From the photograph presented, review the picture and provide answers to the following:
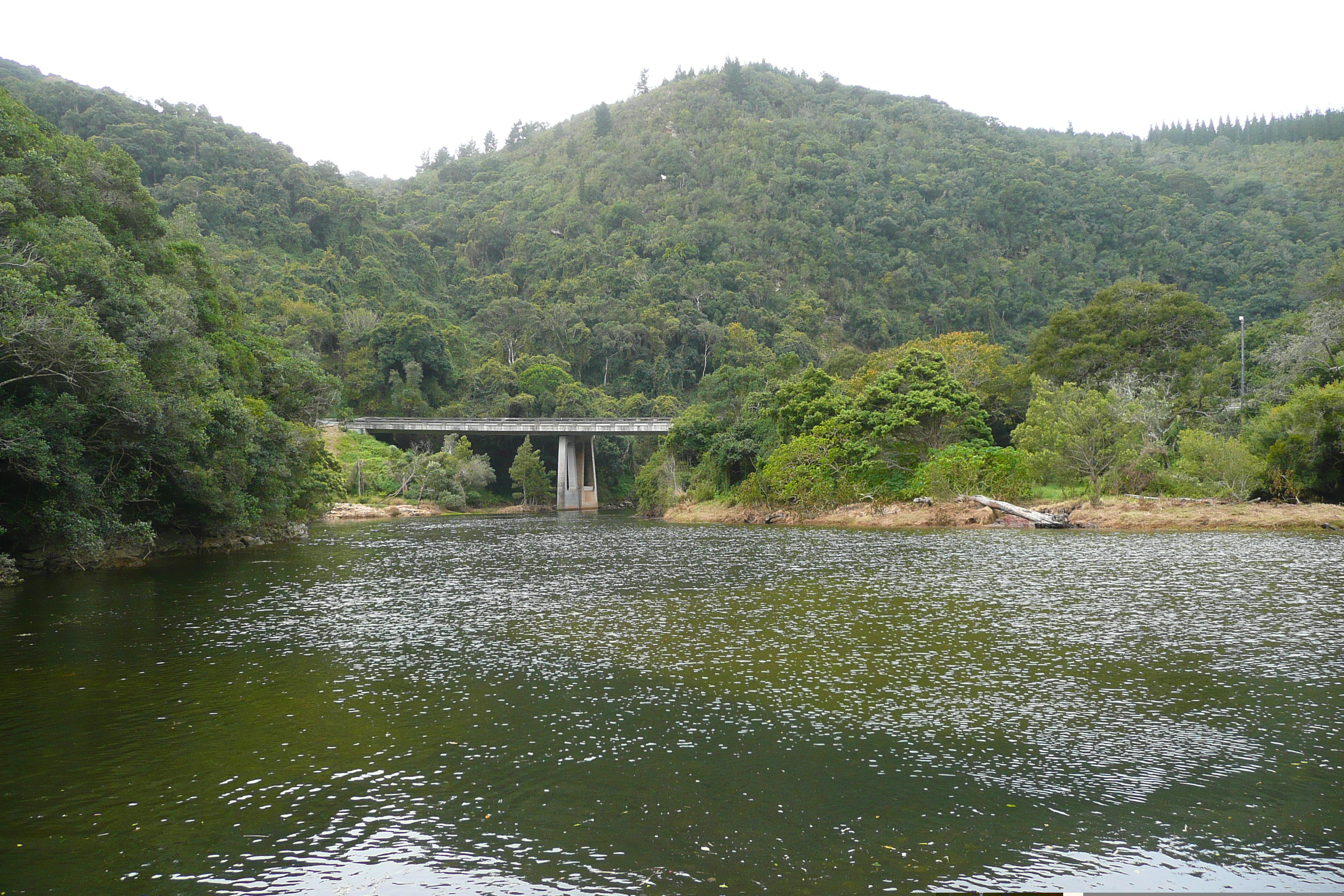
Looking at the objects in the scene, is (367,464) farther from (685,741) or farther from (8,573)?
(685,741)

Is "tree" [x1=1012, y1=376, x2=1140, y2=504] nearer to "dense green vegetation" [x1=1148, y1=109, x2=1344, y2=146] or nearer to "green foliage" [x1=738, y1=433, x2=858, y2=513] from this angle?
"green foliage" [x1=738, y1=433, x2=858, y2=513]

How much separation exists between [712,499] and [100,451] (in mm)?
39381

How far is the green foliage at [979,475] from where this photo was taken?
4603 cm

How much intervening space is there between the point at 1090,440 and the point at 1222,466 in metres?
5.81

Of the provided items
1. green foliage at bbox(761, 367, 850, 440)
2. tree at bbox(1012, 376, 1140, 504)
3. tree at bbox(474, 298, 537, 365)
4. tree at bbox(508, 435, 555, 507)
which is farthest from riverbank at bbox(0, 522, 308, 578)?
tree at bbox(474, 298, 537, 365)

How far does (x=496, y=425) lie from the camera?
83.4 meters

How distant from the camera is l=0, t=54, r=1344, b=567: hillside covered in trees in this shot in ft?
156

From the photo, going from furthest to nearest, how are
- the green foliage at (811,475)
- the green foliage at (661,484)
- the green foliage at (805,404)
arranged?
the green foliage at (661,484) < the green foliage at (805,404) < the green foliage at (811,475)

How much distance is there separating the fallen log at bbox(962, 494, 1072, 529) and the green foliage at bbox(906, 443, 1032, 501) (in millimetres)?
1401

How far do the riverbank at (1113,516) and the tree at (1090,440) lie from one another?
1625 millimetres

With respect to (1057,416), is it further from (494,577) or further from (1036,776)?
(1036,776)

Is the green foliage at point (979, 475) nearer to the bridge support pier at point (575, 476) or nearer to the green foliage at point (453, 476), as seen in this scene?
the bridge support pier at point (575, 476)

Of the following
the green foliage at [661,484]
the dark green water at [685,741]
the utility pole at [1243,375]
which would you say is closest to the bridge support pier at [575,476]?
the green foliage at [661,484]

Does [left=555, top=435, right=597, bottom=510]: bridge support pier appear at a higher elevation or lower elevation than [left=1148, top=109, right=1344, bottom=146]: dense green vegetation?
lower
